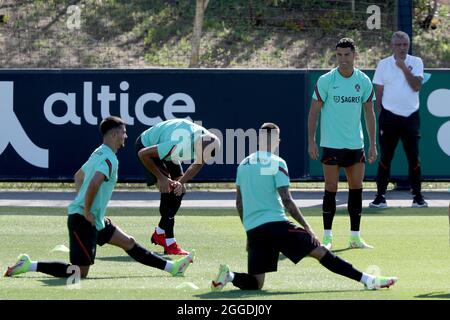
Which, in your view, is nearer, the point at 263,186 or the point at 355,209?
the point at 263,186

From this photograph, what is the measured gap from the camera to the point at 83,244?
34.6 feet

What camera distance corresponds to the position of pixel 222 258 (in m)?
12.3

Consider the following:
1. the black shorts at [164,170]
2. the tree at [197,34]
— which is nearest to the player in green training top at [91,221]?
the black shorts at [164,170]

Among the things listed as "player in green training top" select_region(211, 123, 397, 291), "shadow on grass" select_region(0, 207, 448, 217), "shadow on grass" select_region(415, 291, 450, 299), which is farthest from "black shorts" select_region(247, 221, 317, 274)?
"shadow on grass" select_region(0, 207, 448, 217)

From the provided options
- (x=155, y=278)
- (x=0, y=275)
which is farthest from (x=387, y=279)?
(x=0, y=275)

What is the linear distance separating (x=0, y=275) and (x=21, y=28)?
16799 millimetres

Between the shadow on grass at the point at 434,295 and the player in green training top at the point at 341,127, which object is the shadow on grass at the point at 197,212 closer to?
A: the player in green training top at the point at 341,127

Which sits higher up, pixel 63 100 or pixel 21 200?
pixel 63 100

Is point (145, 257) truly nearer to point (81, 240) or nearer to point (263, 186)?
point (81, 240)

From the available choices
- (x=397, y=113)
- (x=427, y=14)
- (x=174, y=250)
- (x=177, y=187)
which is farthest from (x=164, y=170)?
(x=427, y=14)

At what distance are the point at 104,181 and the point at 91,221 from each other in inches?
15.0

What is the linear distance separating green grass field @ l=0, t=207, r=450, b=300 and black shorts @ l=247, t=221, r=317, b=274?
0.80 ft

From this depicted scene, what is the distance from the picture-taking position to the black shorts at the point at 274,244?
9812mm
